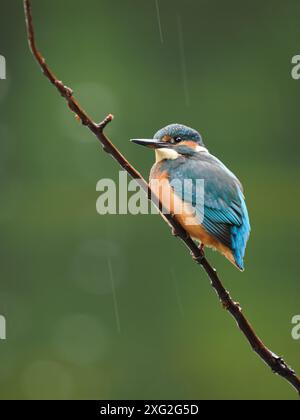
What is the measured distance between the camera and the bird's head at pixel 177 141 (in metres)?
2.20

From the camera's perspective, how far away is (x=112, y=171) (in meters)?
4.75

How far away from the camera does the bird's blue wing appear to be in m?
1.90

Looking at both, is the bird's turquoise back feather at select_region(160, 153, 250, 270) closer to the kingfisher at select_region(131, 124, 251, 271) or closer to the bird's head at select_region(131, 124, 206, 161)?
the kingfisher at select_region(131, 124, 251, 271)

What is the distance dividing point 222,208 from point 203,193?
9 centimetres

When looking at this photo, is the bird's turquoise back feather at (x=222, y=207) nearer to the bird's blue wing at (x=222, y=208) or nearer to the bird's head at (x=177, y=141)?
the bird's blue wing at (x=222, y=208)

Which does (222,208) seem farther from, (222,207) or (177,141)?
(177,141)

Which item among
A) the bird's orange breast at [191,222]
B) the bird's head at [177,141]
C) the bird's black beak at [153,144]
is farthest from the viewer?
the bird's head at [177,141]

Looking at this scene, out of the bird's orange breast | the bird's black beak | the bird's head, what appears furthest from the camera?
the bird's head

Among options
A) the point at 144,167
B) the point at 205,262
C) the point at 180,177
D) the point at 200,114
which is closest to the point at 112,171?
the point at 144,167

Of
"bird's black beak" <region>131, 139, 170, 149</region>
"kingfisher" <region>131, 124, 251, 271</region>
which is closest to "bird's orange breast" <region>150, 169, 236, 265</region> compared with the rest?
"kingfisher" <region>131, 124, 251, 271</region>

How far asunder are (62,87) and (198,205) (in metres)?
0.91

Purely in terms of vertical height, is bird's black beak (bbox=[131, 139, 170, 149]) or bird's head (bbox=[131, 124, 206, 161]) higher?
bird's head (bbox=[131, 124, 206, 161])

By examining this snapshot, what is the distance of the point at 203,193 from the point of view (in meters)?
1.98

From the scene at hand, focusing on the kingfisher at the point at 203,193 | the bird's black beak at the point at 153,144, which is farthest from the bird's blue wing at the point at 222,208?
the bird's black beak at the point at 153,144
